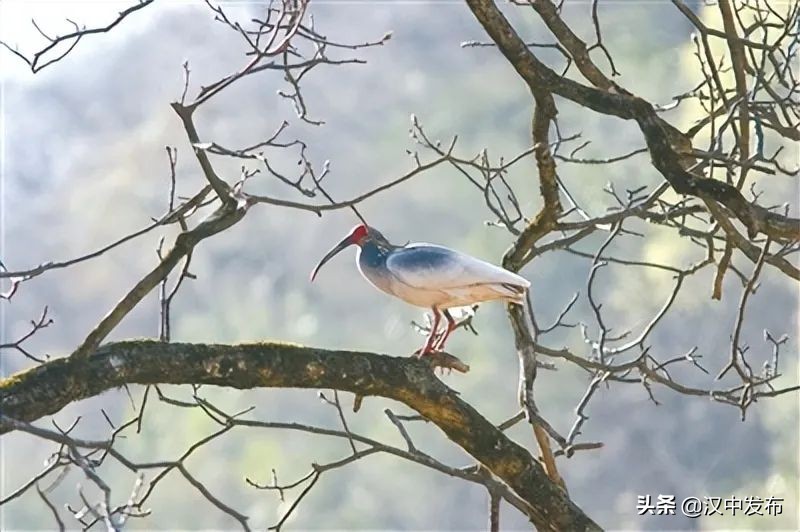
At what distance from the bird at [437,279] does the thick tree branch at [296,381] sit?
0.47m

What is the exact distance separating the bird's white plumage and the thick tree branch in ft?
2.05

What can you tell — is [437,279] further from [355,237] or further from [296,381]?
[296,381]

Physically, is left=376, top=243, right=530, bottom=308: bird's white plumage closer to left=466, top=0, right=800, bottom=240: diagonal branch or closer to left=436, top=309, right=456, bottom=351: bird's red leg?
left=436, top=309, right=456, bottom=351: bird's red leg

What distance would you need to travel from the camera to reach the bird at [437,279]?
10.8ft

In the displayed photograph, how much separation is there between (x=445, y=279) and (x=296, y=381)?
938mm

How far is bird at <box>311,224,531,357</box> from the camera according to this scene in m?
3.29

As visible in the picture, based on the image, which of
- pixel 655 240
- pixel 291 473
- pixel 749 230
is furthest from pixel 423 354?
pixel 655 240

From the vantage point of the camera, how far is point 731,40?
10.5 feet

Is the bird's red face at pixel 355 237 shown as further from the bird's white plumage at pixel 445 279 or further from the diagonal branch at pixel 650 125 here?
the diagonal branch at pixel 650 125

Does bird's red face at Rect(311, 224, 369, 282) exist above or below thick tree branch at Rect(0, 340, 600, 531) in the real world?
above

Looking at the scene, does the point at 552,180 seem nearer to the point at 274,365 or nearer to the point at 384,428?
the point at 274,365

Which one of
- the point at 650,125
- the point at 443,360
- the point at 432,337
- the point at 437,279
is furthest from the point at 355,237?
the point at 650,125

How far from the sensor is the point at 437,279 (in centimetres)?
337

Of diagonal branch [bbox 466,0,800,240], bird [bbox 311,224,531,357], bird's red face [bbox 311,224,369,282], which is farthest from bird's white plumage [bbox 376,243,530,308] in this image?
diagonal branch [bbox 466,0,800,240]
